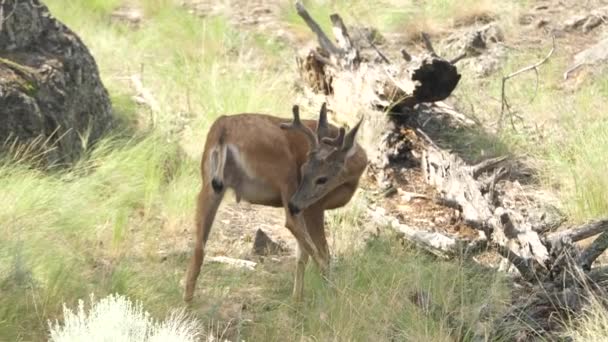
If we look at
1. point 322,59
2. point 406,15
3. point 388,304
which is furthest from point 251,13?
point 388,304

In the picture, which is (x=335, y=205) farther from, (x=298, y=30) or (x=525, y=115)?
(x=298, y=30)

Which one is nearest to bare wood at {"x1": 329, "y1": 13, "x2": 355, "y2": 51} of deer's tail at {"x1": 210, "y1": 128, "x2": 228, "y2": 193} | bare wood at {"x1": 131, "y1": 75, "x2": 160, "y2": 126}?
bare wood at {"x1": 131, "y1": 75, "x2": 160, "y2": 126}

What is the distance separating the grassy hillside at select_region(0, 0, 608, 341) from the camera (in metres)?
5.44

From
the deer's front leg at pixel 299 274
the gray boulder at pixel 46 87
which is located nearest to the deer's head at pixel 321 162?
the deer's front leg at pixel 299 274

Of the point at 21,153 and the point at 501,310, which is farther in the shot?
the point at 21,153

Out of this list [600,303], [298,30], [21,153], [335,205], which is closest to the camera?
[600,303]

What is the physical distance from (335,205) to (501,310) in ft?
4.64

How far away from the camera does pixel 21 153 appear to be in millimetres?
7344

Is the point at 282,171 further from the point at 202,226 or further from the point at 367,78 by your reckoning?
the point at 367,78

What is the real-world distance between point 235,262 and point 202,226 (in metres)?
0.85

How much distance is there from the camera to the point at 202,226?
19.4ft

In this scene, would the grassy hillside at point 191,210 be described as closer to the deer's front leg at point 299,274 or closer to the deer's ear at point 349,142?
the deer's front leg at point 299,274

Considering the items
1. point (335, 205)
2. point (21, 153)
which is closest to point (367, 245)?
point (335, 205)

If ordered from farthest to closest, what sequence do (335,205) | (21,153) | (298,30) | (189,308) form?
(298,30)
(21,153)
(335,205)
(189,308)
